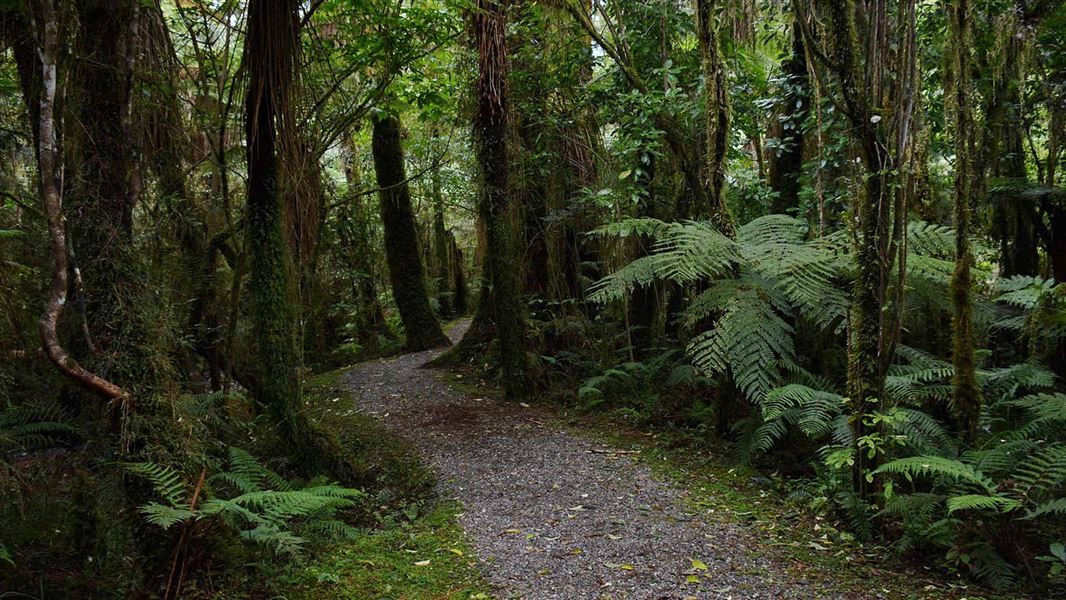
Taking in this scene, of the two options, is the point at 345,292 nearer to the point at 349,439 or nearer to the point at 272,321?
the point at 349,439

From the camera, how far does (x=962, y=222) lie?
389 cm

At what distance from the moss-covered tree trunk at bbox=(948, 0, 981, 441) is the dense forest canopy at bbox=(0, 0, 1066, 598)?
0.02 metres

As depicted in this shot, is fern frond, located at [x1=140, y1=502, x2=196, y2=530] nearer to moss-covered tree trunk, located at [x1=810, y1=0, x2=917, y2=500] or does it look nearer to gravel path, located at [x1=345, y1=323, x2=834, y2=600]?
gravel path, located at [x1=345, y1=323, x2=834, y2=600]

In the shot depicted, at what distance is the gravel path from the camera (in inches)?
133

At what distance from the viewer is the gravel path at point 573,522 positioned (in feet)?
11.1

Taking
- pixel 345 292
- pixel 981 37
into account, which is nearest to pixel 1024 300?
pixel 981 37

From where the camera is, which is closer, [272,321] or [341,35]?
[272,321]

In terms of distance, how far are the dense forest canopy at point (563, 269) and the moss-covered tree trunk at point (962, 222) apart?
0.02m

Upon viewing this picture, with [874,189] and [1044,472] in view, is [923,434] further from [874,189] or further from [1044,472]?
[874,189]

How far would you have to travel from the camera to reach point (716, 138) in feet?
16.4

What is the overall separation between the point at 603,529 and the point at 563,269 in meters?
5.32

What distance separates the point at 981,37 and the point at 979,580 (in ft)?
18.7

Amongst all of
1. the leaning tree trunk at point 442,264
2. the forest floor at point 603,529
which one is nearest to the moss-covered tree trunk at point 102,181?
the forest floor at point 603,529

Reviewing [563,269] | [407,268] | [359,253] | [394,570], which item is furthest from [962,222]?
[359,253]
